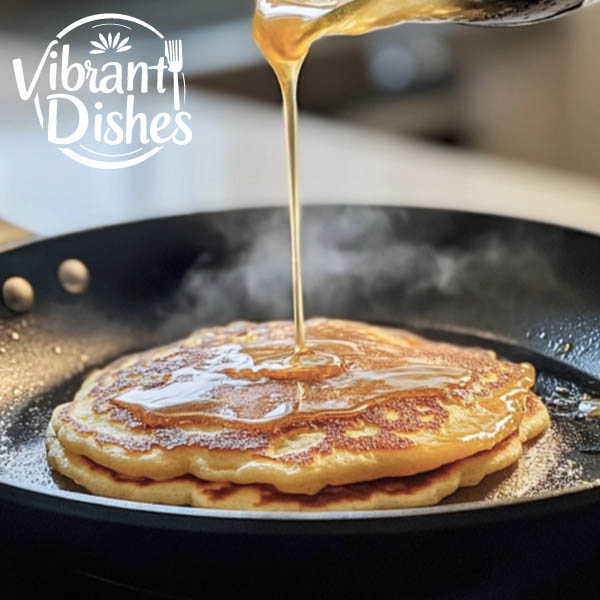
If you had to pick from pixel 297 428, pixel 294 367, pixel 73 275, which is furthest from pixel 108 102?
pixel 297 428

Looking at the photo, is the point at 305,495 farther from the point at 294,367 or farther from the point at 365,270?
the point at 365,270

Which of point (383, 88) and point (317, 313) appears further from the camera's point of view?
point (383, 88)

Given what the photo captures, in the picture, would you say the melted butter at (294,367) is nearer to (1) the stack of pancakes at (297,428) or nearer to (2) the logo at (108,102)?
(1) the stack of pancakes at (297,428)

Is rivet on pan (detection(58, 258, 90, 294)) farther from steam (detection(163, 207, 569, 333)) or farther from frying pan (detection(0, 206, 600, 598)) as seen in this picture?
steam (detection(163, 207, 569, 333))

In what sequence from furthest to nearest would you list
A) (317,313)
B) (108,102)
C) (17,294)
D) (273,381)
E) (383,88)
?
1. (383,88)
2. (108,102)
3. (317,313)
4. (17,294)
5. (273,381)

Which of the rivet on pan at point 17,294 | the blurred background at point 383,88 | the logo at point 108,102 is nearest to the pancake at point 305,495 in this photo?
the rivet on pan at point 17,294

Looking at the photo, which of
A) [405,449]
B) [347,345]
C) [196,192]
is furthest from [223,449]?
[196,192]
